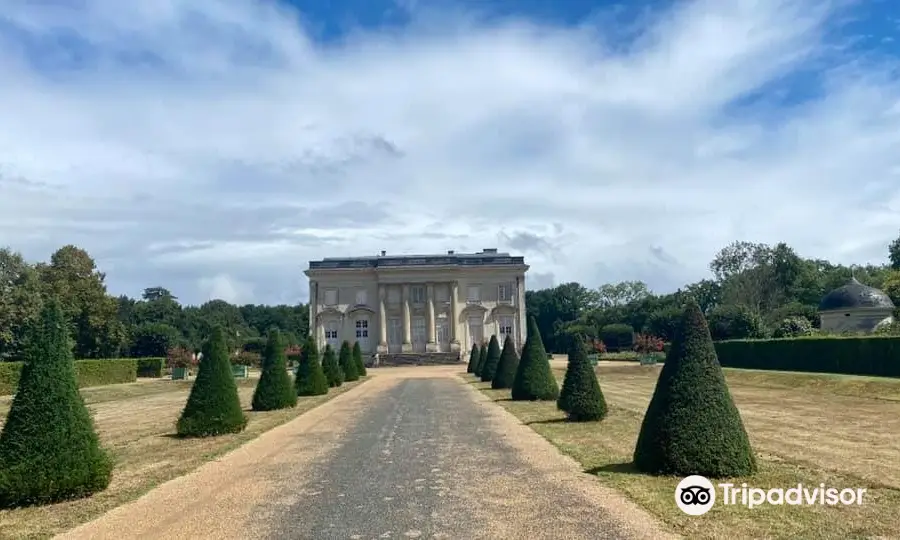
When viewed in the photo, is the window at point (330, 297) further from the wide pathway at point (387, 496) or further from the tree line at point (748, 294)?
the wide pathway at point (387, 496)

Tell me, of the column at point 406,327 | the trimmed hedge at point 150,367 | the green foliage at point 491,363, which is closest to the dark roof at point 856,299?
the green foliage at point 491,363

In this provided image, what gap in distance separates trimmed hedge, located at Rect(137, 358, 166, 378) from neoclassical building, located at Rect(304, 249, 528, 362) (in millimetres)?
24013

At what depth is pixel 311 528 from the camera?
7.62m

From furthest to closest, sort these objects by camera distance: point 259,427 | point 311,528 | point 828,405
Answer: point 828,405 → point 259,427 → point 311,528

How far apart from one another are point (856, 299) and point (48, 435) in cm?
4881

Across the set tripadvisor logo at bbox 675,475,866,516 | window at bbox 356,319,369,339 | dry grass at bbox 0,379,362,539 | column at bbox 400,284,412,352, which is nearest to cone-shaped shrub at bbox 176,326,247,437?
dry grass at bbox 0,379,362,539

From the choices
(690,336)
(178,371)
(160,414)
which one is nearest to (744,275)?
(178,371)

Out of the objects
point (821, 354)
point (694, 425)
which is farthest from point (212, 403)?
point (821, 354)

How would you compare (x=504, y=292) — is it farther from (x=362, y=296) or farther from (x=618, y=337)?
(x=362, y=296)

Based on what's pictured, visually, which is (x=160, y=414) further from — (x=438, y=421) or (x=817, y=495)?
(x=817, y=495)

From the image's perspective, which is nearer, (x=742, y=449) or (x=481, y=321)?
(x=742, y=449)

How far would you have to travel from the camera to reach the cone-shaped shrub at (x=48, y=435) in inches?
358

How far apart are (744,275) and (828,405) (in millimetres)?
58973

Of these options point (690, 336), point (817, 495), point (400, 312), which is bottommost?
point (817, 495)
